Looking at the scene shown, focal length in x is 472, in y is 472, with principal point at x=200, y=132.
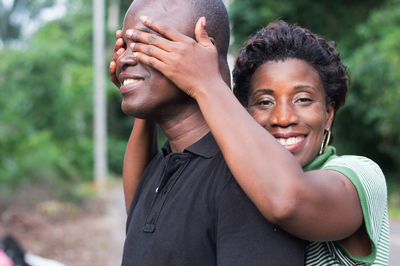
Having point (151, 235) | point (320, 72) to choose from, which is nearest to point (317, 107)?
point (320, 72)

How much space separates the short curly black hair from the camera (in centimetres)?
178

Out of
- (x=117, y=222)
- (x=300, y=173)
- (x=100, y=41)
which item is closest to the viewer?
(x=300, y=173)

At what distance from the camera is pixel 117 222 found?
10.6 metres

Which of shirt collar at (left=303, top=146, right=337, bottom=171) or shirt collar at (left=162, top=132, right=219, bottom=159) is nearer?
shirt collar at (left=162, top=132, right=219, bottom=159)

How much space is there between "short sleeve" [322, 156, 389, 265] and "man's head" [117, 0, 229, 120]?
0.52 metres

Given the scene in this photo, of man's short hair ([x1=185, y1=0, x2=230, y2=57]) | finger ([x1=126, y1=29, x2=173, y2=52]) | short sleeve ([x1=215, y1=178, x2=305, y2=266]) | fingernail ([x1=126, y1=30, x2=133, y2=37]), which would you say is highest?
man's short hair ([x1=185, y1=0, x2=230, y2=57])

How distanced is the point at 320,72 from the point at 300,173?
64 centimetres

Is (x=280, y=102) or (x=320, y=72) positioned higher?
(x=320, y=72)

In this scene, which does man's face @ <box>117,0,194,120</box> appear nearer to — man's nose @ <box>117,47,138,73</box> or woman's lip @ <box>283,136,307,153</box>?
man's nose @ <box>117,47,138,73</box>

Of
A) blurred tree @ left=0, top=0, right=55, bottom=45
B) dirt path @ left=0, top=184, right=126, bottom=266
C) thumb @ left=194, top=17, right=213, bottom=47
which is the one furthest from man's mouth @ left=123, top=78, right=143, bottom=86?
blurred tree @ left=0, top=0, right=55, bottom=45

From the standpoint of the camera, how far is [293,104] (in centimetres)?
176

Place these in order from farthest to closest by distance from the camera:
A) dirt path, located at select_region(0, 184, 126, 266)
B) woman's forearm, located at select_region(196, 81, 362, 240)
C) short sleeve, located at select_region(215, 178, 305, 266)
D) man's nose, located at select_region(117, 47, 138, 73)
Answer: dirt path, located at select_region(0, 184, 126, 266), man's nose, located at select_region(117, 47, 138, 73), short sleeve, located at select_region(215, 178, 305, 266), woman's forearm, located at select_region(196, 81, 362, 240)

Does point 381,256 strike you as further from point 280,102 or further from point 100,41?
point 100,41

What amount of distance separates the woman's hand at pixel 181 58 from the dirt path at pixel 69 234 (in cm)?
641
